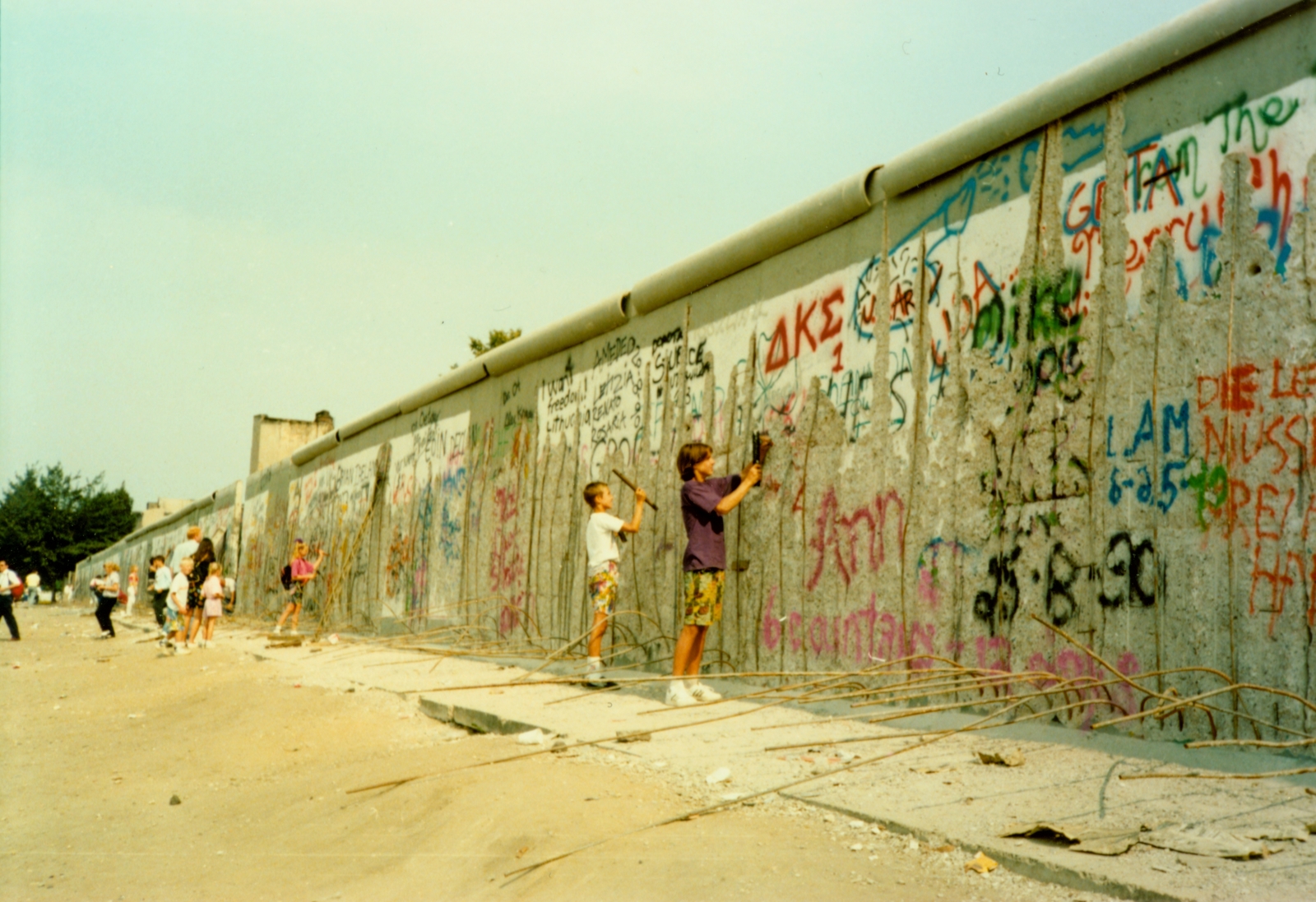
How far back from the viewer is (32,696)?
986cm

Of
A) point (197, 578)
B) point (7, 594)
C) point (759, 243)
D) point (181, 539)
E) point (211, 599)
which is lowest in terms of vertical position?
point (7, 594)

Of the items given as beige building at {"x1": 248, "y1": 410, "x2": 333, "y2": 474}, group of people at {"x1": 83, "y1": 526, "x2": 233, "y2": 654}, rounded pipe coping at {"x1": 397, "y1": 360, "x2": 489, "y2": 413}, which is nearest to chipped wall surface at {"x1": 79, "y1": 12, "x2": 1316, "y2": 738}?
rounded pipe coping at {"x1": 397, "y1": 360, "x2": 489, "y2": 413}

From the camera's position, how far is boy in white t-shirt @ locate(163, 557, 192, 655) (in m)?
13.0

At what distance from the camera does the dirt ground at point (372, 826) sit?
3289 millimetres

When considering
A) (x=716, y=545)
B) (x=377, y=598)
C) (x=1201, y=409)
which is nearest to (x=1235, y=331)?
(x=1201, y=409)

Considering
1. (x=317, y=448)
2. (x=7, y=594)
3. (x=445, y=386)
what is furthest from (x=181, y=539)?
(x=445, y=386)

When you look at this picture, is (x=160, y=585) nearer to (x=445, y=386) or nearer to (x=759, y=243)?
(x=445, y=386)

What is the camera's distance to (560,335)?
1008 cm

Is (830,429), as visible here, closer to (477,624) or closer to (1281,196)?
(1281,196)

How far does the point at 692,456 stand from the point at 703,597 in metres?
0.87

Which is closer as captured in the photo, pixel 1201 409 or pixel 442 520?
pixel 1201 409

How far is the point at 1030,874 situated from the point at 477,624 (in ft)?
28.1

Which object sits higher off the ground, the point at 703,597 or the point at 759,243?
the point at 759,243

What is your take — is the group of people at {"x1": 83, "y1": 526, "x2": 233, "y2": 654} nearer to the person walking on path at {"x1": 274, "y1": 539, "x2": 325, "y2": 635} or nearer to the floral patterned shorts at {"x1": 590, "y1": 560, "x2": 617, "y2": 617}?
the person walking on path at {"x1": 274, "y1": 539, "x2": 325, "y2": 635}
